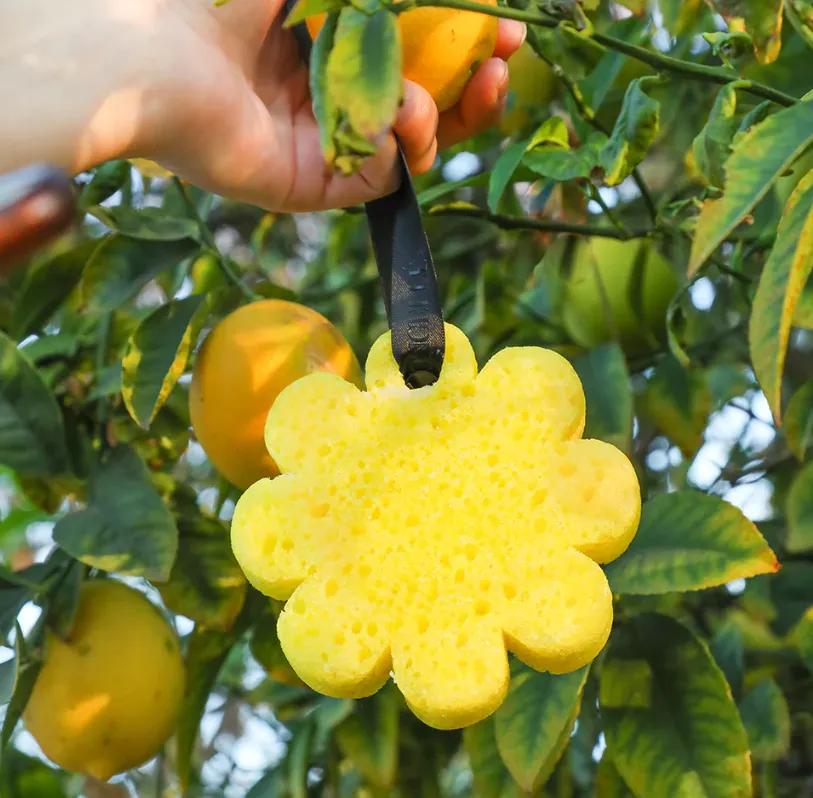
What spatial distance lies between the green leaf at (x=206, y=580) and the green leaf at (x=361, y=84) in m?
0.62

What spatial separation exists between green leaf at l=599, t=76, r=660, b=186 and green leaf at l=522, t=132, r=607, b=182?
2.5 inches

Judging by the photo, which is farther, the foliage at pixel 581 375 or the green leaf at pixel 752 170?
the foliage at pixel 581 375

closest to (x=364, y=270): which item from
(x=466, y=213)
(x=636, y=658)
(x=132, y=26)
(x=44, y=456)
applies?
(x=466, y=213)

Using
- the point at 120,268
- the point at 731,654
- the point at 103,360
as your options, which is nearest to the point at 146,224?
the point at 120,268

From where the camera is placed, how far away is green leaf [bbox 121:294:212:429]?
0.92m

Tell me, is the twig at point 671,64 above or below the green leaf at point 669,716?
above

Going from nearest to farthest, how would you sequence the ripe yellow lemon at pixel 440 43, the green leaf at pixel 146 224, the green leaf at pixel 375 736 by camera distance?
the ripe yellow lemon at pixel 440 43, the green leaf at pixel 146 224, the green leaf at pixel 375 736

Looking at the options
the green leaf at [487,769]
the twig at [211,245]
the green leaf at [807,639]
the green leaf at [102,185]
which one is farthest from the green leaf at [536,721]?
the green leaf at [102,185]

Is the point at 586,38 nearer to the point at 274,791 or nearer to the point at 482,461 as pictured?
the point at 482,461

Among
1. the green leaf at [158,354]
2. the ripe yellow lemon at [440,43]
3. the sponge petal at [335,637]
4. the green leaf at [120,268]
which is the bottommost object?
the green leaf at [158,354]

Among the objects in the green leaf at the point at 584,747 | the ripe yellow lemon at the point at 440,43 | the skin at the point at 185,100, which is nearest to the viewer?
the skin at the point at 185,100

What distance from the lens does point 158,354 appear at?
94 cm

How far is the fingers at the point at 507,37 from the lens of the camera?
0.80m

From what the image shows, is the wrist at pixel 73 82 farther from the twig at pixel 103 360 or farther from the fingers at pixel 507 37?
the twig at pixel 103 360
